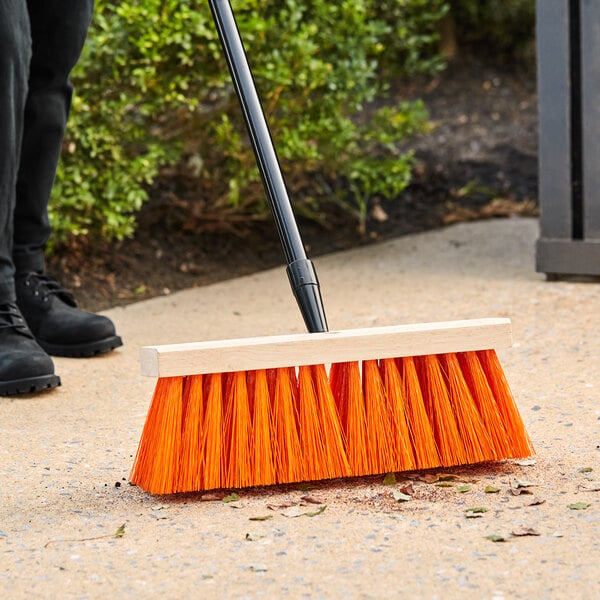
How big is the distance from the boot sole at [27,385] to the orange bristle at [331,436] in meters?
0.86

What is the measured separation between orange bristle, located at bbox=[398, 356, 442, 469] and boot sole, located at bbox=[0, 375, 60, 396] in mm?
944

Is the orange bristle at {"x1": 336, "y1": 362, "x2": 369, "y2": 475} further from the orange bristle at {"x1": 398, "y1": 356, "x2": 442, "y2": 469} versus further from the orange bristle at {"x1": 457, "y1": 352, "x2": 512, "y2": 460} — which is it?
the orange bristle at {"x1": 457, "y1": 352, "x2": 512, "y2": 460}

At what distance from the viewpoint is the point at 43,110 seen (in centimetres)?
254

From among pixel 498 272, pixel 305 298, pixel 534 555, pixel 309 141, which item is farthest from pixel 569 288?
pixel 534 555

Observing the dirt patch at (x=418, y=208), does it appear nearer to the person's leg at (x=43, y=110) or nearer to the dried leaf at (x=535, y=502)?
the person's leg at (x=43, y=110)

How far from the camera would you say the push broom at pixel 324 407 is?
1.56 meters

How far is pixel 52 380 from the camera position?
7.38ft

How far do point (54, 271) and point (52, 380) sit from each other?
1.51 m

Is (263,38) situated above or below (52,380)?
above

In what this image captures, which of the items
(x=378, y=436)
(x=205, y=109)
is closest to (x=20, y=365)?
(x=378, y=436)

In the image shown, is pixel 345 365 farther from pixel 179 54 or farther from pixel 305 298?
pixel 179 54

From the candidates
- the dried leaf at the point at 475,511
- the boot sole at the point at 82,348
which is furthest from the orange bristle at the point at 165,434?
the boot sole at the point at 82,348

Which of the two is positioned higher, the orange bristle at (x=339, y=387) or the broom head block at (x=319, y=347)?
the broom head block at (x=319, y=347)

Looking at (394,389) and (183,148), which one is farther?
(183,148)
